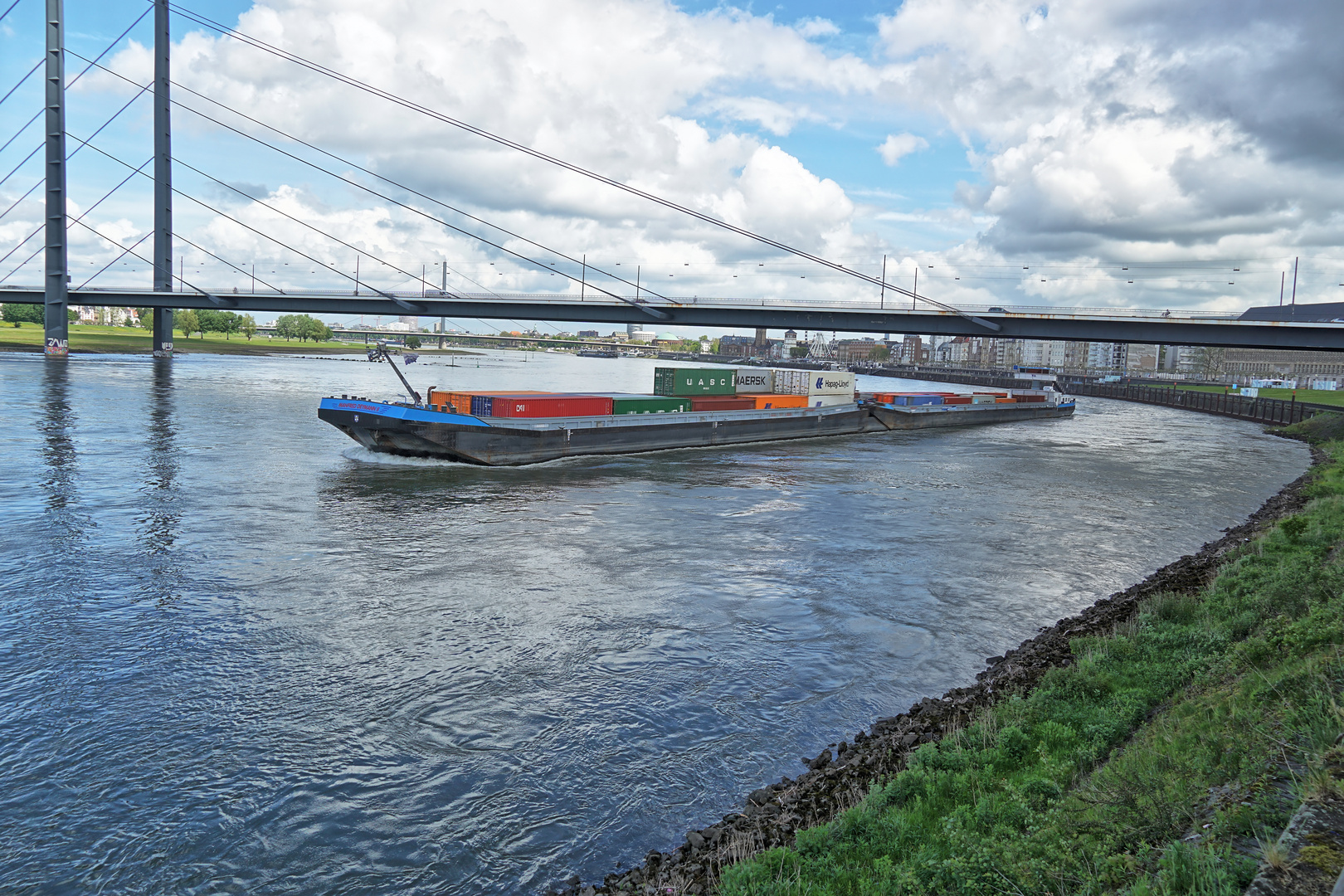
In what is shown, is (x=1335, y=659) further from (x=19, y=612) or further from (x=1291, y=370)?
(x=1291, y=370)

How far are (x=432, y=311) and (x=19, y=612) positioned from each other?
6497cm

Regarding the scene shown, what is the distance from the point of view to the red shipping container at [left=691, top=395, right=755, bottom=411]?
48188 mm

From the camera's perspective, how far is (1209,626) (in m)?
13.1

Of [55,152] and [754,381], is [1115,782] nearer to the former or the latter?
[754,381]

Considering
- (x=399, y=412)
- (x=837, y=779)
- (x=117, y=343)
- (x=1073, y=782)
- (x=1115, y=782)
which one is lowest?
(x=837, y=779)

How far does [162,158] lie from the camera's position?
86375mm

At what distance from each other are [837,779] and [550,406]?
31.2 m

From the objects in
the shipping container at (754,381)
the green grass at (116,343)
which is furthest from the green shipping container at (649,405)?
the green grass at (116,343)

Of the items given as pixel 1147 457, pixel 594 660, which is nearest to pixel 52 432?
pixel 594 660

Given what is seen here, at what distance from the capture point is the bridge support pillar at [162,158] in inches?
3349

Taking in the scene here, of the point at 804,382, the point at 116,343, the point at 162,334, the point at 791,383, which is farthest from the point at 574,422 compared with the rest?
the point at 116,343

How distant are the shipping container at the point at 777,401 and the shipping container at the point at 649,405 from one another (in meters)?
6.14

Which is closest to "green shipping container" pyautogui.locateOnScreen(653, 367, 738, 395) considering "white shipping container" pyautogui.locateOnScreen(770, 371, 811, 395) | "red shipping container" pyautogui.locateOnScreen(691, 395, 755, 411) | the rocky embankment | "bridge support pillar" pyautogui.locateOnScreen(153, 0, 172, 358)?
"red shipping container" pyautogui.locateOnScreen(691, 395, 755, 411)

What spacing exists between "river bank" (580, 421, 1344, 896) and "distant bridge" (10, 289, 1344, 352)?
4541 centimetres
